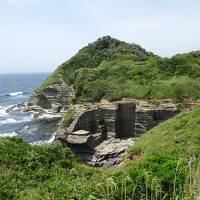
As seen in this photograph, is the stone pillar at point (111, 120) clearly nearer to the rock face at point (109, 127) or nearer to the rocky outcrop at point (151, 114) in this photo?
the rock face at point (109, 127)

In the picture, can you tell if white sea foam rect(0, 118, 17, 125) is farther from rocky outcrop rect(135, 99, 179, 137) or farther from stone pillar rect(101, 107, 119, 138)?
rocky outcrop rect(135, 99, 179, 137)

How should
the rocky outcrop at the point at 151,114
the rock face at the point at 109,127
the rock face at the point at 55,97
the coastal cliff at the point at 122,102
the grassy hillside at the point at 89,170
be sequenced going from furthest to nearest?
the rock face at the point at 55,97
the rocky outcrop at the point at 151,114
the coastal cliff at the point at 122,102
the rock face at the point at 109,127
the grassy hillside at the point at 89,170

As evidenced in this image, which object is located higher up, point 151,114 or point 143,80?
point 143,80

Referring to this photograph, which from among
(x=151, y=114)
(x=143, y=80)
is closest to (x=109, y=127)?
(x=151, y=114)

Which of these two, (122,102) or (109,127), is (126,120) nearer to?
(109,127)

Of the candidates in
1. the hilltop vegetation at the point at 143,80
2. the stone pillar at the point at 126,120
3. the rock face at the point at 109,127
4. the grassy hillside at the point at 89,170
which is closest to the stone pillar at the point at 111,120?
the rock face at the point at 109,127

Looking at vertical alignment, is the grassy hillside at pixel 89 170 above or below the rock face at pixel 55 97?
above

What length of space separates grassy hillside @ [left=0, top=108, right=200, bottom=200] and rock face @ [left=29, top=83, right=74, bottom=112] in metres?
40.8

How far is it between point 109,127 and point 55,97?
1148 inches

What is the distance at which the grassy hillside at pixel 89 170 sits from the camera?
10539 mm

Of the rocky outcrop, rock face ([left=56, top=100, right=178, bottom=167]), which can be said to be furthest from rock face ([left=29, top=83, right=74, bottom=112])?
the rocky outcrop

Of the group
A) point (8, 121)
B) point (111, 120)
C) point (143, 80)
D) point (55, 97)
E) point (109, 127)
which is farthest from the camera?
point (55, 97)

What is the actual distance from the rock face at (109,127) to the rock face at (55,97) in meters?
23.6

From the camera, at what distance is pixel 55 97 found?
225 ft
